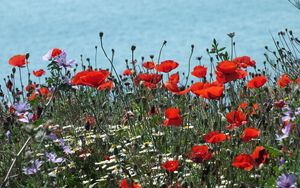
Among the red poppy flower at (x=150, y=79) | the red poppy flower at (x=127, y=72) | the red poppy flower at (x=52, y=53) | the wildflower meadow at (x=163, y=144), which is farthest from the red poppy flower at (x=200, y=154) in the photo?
the red poppy flower at (x=127, y=72)

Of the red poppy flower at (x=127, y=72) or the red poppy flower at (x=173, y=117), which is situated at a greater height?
the red poppy flower at (x=173, y=117)

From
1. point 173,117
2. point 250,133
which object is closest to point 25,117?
point 173,117

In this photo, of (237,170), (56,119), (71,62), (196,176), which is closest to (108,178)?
(196,176)

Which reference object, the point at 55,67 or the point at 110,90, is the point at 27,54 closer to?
the point at 55,67

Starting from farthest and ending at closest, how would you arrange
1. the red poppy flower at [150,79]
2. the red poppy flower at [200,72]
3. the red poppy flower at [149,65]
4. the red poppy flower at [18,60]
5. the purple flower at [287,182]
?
1. the red poppy flower at [149,65]
2. the red poppy flower at [18,60]
3. the red poppy flower at [150,79]
4. the red poppy flower at [200,72]
5. the purple flower at [287,182]

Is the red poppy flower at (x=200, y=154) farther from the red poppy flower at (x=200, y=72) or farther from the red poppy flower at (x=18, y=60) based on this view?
the red poppy flower at (x=18, y=60)

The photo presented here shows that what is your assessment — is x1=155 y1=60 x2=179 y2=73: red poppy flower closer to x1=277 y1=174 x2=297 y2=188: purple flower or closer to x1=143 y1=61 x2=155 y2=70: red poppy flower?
x1=143 y1=61 x2=155 y2=70: red poppy flower

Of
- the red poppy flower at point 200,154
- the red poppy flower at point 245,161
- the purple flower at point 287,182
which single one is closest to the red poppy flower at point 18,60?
the red poppy flower at point 200,154

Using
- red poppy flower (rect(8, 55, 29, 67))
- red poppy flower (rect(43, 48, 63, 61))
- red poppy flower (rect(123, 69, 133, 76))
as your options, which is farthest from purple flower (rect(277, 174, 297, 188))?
red poppy flower (rect(123, 69, 133, 76))

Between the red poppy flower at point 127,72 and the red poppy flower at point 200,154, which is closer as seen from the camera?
the red poppy flower at point 200,154

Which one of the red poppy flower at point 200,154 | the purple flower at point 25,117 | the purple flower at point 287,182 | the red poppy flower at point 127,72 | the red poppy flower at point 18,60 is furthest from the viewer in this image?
the red poppy flower at point 127,72

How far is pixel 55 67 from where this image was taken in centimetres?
420

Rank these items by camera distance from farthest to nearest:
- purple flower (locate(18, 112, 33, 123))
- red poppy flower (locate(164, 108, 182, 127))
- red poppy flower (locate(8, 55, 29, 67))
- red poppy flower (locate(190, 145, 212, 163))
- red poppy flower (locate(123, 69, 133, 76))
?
red poppy flower (locate(123, 69, 133, 76))
red poppy flower (locate(8, 55, 29, 67))
purple flower (locate(18, 112, 33, 123))
red poppy flower (locate(164, 108, 182, 127))
red poppy flower (locate(190, 145, 212, 163))

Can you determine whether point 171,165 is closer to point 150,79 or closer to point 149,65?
point 150,79
